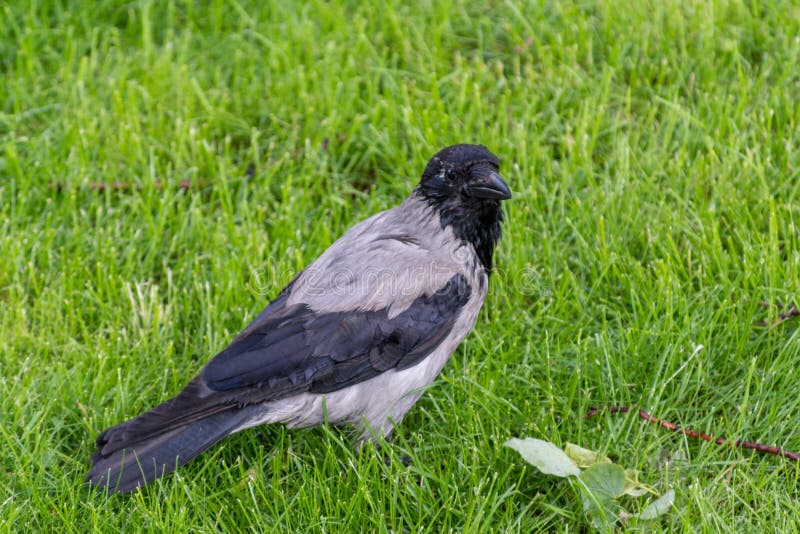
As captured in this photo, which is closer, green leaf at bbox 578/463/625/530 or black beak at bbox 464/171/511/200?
green leaf at bbox 578/463/625/530

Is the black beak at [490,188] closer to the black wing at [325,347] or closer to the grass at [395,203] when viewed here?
the black wing at [325,347]

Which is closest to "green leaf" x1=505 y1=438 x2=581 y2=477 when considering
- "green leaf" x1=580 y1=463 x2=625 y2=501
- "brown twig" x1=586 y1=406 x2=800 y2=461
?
"green leaf" x1=580 y1=463 x2=625 y2=501

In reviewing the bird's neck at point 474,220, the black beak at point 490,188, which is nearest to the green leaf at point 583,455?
the bird's neck at point 474,220

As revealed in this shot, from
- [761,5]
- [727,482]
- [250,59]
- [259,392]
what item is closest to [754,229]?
[727,482]

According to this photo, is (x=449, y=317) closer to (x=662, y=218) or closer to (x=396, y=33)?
(x=662, y=218)

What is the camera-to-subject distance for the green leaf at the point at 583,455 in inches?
143

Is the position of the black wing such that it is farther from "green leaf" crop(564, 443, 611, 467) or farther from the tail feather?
"green leaf" crop(564, 443, 611, 467)

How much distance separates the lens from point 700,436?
3.85 meters

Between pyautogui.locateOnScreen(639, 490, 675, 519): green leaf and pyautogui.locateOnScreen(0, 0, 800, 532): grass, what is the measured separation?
0.10 m

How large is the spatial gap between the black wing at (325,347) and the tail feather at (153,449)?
0.13 metres

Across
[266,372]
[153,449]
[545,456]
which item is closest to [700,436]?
[545,456]

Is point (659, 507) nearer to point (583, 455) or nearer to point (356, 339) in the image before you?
point (583, 455)

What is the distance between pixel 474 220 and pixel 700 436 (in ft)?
3.91

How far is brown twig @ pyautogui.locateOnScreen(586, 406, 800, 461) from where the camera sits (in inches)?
147
